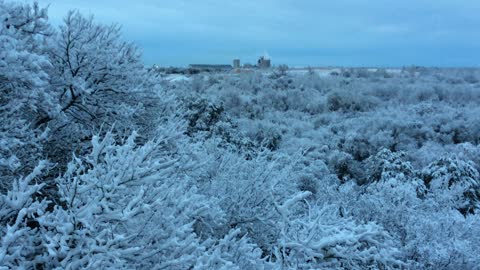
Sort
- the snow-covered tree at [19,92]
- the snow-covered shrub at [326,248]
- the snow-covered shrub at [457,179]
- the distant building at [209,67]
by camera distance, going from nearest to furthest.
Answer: the snow-covered shrub at [326,248] < the snow-covered tree at [19,92] < the snow-covered shrub at [457,179] < the distant building at [209,67]

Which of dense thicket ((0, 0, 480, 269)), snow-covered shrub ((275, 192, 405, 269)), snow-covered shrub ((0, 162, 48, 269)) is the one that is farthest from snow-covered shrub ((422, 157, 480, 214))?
snow-covered shrub ((0, 162, 48, 269))

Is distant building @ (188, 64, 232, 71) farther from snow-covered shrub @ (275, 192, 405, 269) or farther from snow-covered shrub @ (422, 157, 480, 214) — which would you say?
snow-covered shrub @ (275, 192, 405, 269)

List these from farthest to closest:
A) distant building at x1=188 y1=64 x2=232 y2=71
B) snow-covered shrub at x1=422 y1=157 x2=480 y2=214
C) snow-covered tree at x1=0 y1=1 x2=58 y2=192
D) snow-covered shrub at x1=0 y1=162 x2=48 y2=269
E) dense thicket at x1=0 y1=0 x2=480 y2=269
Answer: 1. distant building at x1=188 y1=64 x2=232 y2=71
2. snow-covered shrub at x1=422 y1=157 x2=480 y2=214
3. snow-covered tree at x1=0 y1=1 x2=58 y2=192
4. dense thicket at x1=0 y1=0 x2=480 y2=269
5. snow-covered shrub at x1=0 y1=162 x2=48 y2=269

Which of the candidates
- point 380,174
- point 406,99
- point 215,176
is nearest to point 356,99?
point 406,99

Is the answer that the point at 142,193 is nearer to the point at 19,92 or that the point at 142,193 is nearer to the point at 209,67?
the point at 19,92

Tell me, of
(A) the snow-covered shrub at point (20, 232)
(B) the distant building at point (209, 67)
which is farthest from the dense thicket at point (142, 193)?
(B) the distant building at point (209, 67)

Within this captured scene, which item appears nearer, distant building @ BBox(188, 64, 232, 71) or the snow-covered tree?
the snow-covered tree

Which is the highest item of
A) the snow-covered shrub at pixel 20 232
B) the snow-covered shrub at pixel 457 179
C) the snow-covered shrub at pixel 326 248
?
the snow-covered shrub at pixel 20 232

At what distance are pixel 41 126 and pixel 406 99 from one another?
26.1 m

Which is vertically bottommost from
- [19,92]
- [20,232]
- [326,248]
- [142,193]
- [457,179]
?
[457,179]

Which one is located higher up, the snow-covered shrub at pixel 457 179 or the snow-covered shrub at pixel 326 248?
the snow-covered shrub at pixel 326 248

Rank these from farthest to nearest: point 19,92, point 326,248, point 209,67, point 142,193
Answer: point 209,67
point 19,92
point 326,248
point 142,193

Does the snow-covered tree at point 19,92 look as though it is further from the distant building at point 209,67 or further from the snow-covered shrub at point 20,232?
the distant building at point 209,67

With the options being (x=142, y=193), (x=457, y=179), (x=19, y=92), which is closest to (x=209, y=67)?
(x=457, y=179)
